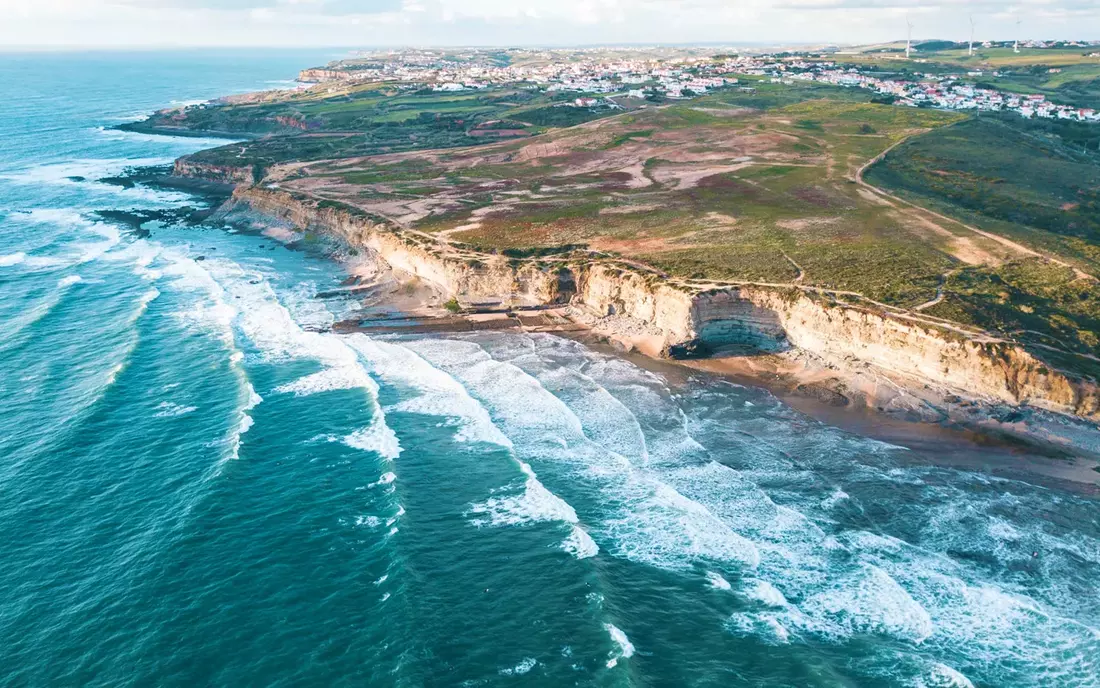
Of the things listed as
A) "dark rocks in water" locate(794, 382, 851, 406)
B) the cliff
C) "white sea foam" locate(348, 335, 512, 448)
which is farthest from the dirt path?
the cliff

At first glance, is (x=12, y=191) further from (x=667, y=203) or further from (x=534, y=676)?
(x=534, y=676)

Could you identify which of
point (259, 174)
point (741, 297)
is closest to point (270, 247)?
point (259, 174)

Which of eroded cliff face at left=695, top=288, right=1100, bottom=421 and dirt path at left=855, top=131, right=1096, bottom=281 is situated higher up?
dirt path at left=855, top=131, right=1096, bottom=281

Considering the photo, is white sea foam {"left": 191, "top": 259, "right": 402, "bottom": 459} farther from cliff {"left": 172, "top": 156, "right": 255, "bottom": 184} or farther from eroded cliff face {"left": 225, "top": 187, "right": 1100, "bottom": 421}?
cliff {"left": 172, "top": 156, "right": 255, "bottom": 184}

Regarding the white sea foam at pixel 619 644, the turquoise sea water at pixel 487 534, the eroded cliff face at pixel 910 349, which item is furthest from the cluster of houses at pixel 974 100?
the white sea foam at pixel 619 644

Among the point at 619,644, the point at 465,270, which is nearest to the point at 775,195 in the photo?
the point at 465,270

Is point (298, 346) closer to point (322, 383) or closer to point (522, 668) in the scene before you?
point (322, 383)

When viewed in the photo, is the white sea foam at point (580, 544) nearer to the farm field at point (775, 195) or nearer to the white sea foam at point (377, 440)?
the white sea foam at point (377, 440)
